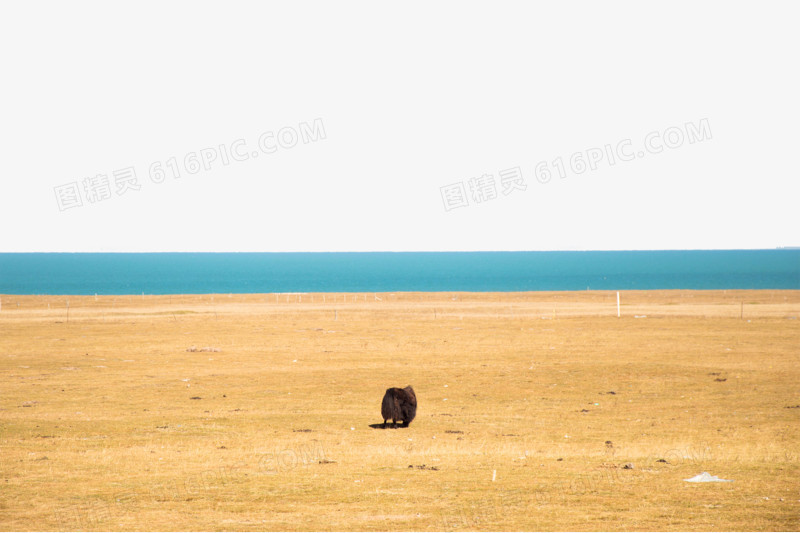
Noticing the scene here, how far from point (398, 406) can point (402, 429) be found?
2.36 ft

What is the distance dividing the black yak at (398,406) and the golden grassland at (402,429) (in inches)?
23.9

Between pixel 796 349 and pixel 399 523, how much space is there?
37554mm

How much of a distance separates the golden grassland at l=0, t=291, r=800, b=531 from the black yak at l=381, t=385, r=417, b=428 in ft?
1.99

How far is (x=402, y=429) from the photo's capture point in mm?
22656

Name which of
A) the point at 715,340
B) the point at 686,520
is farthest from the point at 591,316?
the point at 686,520

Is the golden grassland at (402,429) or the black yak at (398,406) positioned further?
the black yak at (398,406)

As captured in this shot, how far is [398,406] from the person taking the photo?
22.6 meters

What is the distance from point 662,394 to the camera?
29.6m

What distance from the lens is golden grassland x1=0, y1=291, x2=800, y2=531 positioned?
1249 cm

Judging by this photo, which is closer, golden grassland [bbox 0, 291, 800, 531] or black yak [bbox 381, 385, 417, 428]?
golden grassland [bbox 0, 291, 800, 531]

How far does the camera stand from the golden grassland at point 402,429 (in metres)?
12.5

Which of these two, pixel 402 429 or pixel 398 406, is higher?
pixel 398 406

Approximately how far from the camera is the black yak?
886 inches

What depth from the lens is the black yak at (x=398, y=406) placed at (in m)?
22.5
